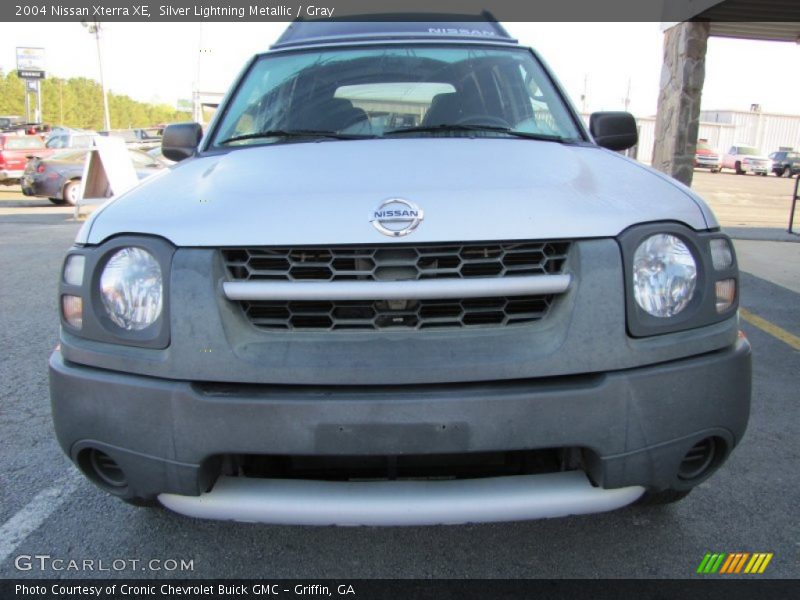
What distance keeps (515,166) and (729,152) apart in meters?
42.7

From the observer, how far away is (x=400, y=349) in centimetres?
176

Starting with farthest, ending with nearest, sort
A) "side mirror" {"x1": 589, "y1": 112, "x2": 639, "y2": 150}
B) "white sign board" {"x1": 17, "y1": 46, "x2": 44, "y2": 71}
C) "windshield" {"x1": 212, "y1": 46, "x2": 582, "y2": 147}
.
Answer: "white sign board" {"x1": 17, "y1": 46, "x2": 44, "y2": 71} < "side mirror" {"x1": 589, "y1": 112, "x2": 639, "y2": 150} < "windshield" {"x1": 212, "y1": 46, "x2": 582, "y2": 147}

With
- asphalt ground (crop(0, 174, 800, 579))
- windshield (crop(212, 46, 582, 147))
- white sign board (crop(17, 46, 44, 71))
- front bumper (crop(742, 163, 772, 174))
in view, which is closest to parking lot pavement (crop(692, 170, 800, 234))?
front bumper (crop(742, 163, 772, 174))

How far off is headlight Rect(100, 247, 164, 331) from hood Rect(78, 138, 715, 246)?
0.29ft

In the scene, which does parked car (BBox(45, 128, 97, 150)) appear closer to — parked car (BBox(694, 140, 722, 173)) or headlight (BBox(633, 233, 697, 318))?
headlight (BBox(633, 233, 697, 318))

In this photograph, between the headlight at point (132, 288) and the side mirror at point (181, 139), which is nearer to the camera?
the headlight at point (132, 288)

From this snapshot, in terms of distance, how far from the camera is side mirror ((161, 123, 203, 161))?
3.28 metres

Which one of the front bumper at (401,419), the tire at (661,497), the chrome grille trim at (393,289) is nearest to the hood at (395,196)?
the chrome grille trim at (393,289)

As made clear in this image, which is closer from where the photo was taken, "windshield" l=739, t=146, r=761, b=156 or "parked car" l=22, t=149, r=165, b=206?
"parked car" l=22, t=149, r=165, b=206

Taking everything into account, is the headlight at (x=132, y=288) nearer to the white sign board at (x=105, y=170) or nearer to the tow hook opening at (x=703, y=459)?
the tow hook opening at (x=703, y=459)

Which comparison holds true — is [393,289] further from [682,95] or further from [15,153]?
[15,153]

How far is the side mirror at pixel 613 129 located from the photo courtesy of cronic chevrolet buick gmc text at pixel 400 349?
119cm

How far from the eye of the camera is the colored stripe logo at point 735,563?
2207 mm

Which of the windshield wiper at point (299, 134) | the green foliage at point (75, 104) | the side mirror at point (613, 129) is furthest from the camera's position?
the green foliage at point (75, 104)
